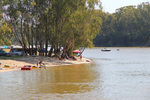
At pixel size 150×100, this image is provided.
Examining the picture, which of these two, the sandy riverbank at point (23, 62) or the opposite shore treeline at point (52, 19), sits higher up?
the opposite shore treeline at point (52, 19)

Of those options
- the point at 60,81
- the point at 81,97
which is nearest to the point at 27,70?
the point at 60,81

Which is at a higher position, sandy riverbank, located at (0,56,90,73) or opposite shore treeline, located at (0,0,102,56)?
opposite shore treeline, located at (0,0,102,56)

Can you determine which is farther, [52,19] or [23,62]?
[52,19]

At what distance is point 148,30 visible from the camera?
643 feet

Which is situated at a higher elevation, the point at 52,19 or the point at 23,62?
the point at 52,19

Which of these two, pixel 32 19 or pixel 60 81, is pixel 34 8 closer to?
pixel 32 19

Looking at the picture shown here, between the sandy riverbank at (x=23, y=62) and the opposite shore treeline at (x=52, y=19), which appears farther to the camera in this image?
the opposite shore treeline at (x=52, y=19)

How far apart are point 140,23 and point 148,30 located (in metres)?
8.44

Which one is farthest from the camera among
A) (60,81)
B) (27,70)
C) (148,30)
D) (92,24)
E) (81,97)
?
(148,30)

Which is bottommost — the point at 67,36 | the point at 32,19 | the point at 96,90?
the point at 96,90

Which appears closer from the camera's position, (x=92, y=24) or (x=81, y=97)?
(x=81, y=97)

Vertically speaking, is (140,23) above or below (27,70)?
above

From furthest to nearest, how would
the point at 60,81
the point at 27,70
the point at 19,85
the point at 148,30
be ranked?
the point at 148,30 < the point at 27,70 < the point at 60,81 < the point at 19,85

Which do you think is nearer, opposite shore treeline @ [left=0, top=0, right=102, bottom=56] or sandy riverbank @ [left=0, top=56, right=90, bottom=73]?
sandy riverbank @ [left=0, top=56, right=90, bottom=73]
